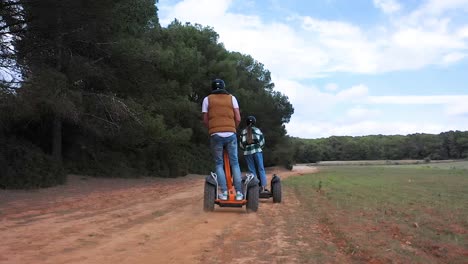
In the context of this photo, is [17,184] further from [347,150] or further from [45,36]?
[347,150]

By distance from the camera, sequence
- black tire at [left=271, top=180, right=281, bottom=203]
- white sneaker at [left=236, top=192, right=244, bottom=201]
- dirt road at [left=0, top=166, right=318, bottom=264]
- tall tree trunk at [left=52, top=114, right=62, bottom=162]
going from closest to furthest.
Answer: dirt road at [left=0, top=166, right=318, bottom=264], white sneaker at [left=236, top=192, right=244, bottom=201], black tire at [left=271, top=180, right=281, bottom=203], tall tree trunk at [left=52, top=114, right=62, bottom=162]

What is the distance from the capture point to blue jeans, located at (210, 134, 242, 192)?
8114 mm

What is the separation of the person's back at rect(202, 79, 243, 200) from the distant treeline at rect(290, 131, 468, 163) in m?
83.4

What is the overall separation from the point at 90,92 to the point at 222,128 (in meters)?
12.6

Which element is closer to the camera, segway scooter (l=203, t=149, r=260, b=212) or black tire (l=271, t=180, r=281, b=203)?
segway scooter (l=203, t=149, r=260, b=212)

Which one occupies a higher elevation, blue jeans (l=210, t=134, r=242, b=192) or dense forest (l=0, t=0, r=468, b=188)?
dense forest (l=0, t=0, r=468, b=188)

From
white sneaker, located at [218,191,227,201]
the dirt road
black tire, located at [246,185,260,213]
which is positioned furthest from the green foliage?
black tire, located at [246,185,260,213]

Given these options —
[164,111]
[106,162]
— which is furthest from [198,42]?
[106,162]

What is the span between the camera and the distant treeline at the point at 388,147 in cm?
9381

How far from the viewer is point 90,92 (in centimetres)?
1906

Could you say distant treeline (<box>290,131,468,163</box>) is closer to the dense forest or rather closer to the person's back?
the dense forest

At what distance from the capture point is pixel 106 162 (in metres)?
22.2

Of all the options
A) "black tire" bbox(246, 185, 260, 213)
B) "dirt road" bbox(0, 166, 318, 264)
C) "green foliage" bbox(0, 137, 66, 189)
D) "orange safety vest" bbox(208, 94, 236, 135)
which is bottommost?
"dirt road" bbox(0, 166, 318, 264)

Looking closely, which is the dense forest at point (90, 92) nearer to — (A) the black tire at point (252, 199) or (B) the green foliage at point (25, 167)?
(B) the green foliage at point (25, 167)
